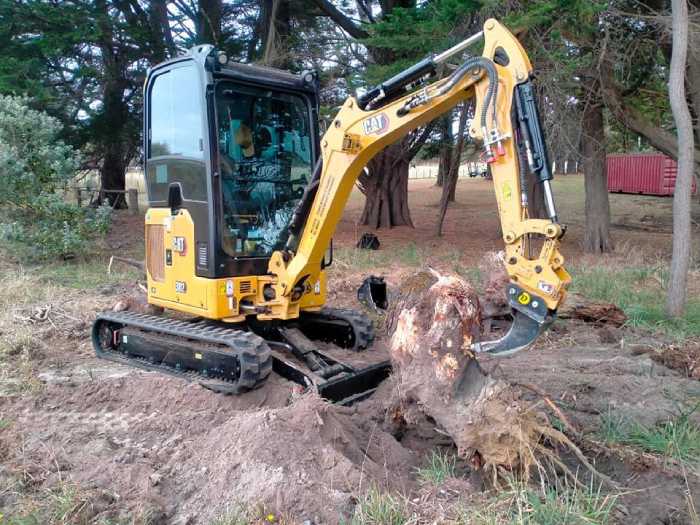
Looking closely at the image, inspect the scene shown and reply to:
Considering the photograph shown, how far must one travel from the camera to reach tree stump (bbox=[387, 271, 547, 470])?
136 inches

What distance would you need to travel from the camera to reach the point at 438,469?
12.1ft

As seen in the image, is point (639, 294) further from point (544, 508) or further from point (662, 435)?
point (544, 508)

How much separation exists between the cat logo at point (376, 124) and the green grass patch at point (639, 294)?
3.94m

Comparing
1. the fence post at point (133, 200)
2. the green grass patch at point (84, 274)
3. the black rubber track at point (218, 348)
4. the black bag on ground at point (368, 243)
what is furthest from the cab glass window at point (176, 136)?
the fence post at point (133, 200)

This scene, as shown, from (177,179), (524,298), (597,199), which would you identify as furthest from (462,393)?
(597,199)

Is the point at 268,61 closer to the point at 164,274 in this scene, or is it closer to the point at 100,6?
the point at 100,6

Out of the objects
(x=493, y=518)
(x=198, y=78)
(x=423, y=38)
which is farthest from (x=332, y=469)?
(x=423, y=38)

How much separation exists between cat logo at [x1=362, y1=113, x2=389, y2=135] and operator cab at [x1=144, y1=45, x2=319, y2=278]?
1.17 m

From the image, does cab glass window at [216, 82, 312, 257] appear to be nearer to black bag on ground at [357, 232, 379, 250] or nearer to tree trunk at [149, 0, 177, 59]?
black bag on ground at [357, 232, 379, 250]

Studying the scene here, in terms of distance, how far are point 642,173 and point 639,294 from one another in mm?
24280

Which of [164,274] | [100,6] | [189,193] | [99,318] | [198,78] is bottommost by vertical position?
[99,318]

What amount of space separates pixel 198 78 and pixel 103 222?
Result: 768cm

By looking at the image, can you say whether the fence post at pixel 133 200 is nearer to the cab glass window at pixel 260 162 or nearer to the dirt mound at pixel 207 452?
the cab glass window at pixel 260 162

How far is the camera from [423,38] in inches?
376
